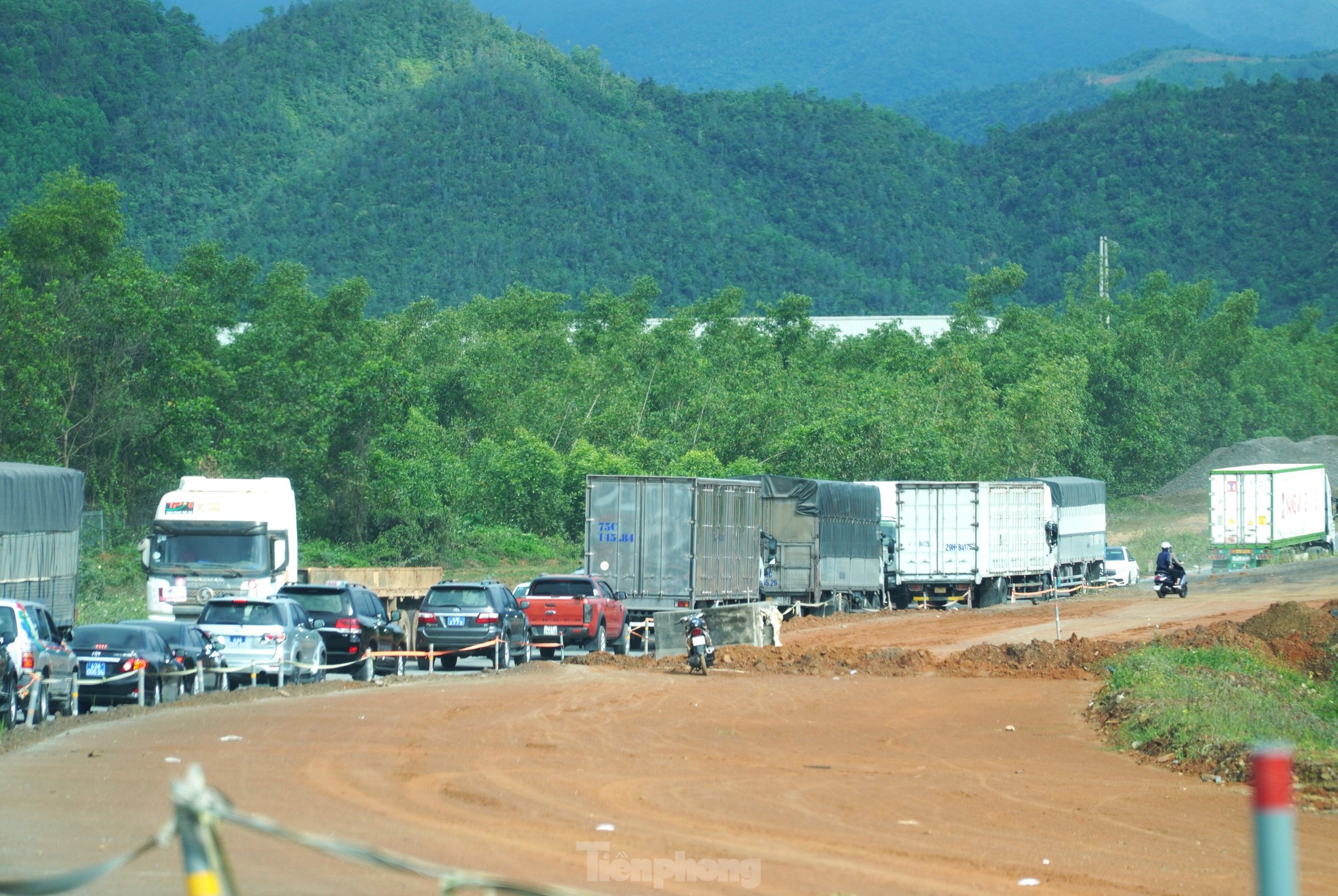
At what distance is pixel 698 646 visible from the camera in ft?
84.5

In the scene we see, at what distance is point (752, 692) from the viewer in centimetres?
2295

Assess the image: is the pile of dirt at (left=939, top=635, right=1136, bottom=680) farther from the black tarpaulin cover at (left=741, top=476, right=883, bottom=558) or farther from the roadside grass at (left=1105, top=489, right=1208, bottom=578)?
the roadside grass at (left=1105, top=489, right=1208, bottom=578)

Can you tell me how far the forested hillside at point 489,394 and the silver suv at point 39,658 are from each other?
2646cm

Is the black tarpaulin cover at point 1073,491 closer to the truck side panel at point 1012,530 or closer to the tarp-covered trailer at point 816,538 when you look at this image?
the truck side panel at point 1012,530

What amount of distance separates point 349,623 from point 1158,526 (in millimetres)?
62864

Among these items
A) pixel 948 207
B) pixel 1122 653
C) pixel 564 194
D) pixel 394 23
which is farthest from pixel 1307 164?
pixel 1122 653

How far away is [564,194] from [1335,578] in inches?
4096

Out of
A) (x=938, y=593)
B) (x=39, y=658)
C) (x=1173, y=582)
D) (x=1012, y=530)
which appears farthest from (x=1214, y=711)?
(x=1012, y=530)

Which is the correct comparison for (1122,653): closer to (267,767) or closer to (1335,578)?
(267,767)

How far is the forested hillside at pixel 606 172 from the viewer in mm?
135625

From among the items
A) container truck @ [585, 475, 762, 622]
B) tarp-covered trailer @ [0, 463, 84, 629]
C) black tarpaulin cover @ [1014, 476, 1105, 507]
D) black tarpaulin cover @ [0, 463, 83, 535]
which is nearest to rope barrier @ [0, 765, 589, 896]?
tarp-covered trailer @ [0, 463, 84, 629]

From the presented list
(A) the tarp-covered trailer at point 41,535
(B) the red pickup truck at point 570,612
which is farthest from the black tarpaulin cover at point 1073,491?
(A) the tarp-covered trailer at point 41,535

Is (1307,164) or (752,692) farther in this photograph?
(1307,164)

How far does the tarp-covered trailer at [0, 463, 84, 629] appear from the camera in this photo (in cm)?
2616
